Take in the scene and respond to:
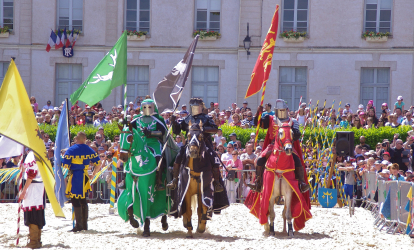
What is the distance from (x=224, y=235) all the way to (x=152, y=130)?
2031 mm

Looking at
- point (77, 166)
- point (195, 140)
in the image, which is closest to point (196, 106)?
point (195, 140)

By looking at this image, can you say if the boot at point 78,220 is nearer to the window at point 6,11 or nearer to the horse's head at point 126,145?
the horse's head at point 126,145

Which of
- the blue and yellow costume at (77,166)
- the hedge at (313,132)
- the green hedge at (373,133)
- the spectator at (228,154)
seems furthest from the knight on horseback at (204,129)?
the green hedge at (373,133)

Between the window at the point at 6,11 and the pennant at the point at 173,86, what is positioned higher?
the window at the point at 6,11

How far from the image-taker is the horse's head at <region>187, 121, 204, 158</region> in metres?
8.78

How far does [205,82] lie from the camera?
76.4 ft

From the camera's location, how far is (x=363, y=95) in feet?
74.3

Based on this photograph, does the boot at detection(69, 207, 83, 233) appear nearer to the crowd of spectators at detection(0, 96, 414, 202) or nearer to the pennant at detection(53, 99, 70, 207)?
the pennant at detection(53, 99, 70, 207)

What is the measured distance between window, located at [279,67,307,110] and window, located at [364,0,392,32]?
299 cm

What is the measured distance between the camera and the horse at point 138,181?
906 centimetres

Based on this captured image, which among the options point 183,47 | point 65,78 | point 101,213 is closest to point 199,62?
point 183,47

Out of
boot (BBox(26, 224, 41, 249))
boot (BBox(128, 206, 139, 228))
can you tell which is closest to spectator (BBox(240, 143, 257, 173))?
boot (BBox(128, 206, 139, 228))

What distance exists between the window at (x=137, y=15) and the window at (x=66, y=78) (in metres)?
2.70

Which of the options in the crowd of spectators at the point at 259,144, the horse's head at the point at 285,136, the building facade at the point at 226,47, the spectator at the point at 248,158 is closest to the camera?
the horse's head at the point at 285,136
